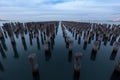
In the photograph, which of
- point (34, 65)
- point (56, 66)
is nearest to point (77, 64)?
point (34, 65)

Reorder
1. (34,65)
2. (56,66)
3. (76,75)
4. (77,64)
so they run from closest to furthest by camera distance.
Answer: (77,64) → (34,65) → (76,75) → (56,66)

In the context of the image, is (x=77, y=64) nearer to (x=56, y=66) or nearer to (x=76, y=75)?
(x=76, y=75)

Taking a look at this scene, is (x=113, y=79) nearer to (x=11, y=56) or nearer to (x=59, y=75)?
(x=59, y=75)

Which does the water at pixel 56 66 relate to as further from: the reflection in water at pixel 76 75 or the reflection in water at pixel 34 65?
the reflection in water at pixel 34 65

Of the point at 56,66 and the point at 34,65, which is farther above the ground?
the point at 34,65

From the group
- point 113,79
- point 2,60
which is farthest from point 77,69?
point 2,60

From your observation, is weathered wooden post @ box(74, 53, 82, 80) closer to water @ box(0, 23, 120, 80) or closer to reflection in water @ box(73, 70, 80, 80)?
reflection in water @ box(73, 70, 80, 80)

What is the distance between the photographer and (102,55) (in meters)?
15.9

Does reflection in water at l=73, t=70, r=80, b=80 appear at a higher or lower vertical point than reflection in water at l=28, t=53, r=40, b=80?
lower

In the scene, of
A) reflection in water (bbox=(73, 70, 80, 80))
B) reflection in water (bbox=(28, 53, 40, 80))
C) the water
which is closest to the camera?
reflection in water (bbox=(28, 53, 40, 80))

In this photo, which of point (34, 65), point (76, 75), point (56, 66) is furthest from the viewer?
point (56, 66)

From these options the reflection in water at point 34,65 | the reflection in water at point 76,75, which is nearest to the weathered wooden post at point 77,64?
the reflection in water at point 76,75

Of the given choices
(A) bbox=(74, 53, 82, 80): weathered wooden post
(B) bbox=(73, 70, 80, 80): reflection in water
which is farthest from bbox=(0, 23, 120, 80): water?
(A) bbox=(74, 53, 82, 80): weathered wooden post

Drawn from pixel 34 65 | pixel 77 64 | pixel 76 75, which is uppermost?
pixel 77 64
